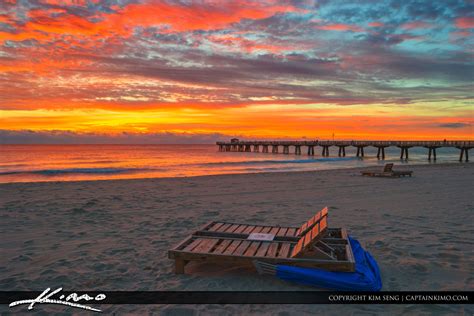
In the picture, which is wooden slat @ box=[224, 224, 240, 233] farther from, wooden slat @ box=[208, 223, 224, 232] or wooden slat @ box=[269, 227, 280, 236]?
wooden slat @ box=[269, 227, 280, 236]

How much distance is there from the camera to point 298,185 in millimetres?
15953

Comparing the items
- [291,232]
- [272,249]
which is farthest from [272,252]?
[291,232]

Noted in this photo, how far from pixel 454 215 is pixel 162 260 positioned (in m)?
7.11

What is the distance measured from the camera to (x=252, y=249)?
17.3 feet

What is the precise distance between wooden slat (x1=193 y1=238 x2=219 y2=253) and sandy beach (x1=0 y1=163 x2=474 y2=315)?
0.32 metres

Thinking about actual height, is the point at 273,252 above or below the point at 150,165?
above

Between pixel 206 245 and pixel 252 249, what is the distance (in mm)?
683

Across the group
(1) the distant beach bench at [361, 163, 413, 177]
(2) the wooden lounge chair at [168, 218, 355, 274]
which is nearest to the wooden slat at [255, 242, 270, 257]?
(2) the wooden lounge chair at [168, 218, 355, 274]

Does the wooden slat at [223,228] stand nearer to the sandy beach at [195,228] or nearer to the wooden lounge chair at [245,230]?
the wooden lounge chair at [245,230]

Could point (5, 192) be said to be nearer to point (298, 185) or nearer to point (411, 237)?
point (298, 185)

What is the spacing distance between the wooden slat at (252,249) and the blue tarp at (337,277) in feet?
1.64

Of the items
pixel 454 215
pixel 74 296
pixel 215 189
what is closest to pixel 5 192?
pixel 215 189

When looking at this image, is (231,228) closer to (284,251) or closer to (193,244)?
(193,244)

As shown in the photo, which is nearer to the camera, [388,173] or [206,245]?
[206,245]
